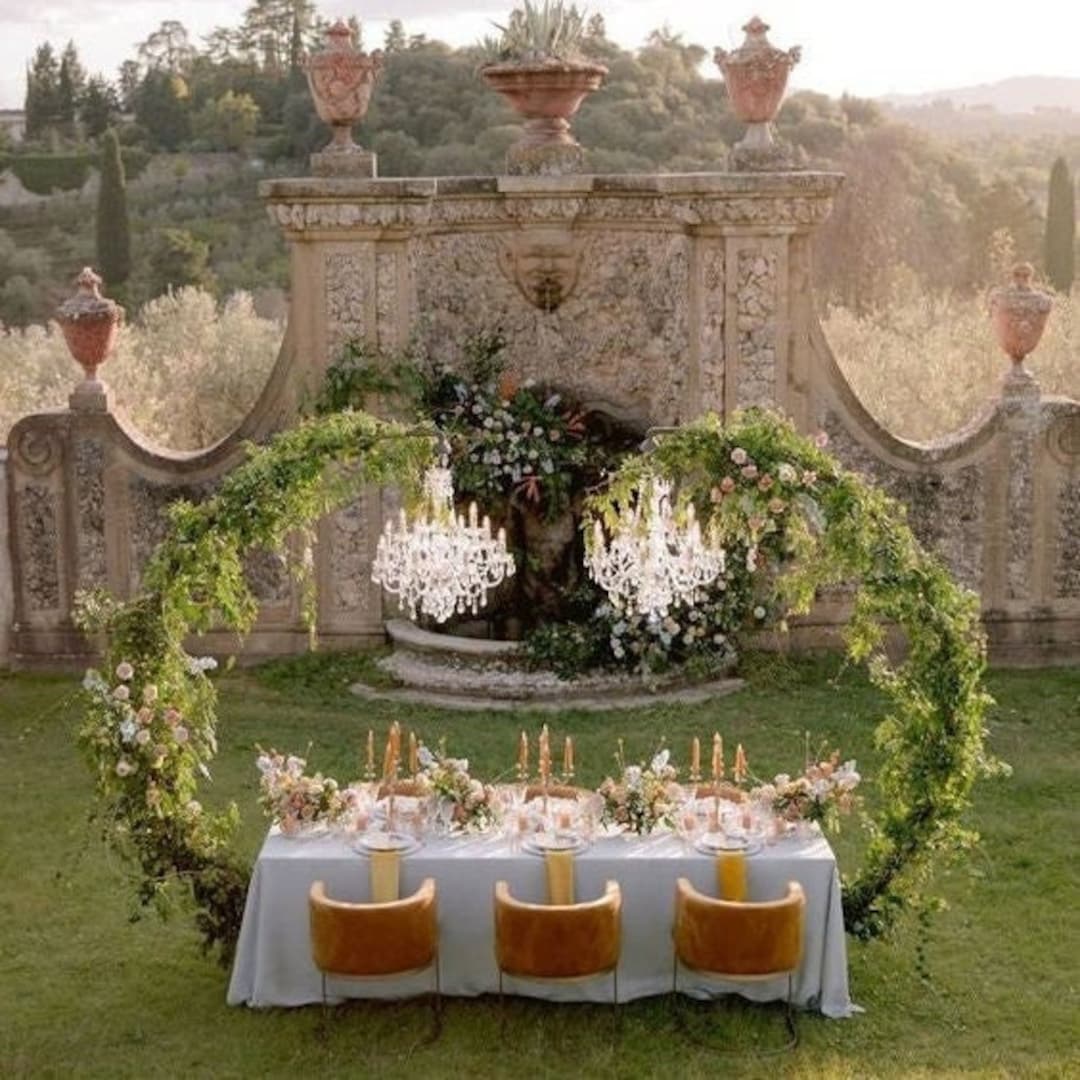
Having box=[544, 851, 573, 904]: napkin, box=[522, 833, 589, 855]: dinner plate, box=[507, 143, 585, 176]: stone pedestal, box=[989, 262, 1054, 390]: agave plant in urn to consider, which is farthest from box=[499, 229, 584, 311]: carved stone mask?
box=[544, 851, 573, 904]: napkin

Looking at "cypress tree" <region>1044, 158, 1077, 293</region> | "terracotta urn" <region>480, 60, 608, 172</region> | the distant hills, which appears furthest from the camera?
the distant hills

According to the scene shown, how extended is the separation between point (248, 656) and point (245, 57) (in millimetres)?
31201

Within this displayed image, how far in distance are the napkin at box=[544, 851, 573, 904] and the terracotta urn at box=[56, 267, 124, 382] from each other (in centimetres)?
711

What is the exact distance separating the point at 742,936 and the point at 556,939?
0.80m

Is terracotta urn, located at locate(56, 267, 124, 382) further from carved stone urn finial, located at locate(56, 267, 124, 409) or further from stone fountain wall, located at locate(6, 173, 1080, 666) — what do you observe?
stone fountain wall, located at locate(6, 173, 1080, 666)

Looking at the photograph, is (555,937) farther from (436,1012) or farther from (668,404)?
(668,404)

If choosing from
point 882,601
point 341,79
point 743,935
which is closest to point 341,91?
point 341,79

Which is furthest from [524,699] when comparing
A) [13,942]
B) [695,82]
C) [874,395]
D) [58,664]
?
[695,82]

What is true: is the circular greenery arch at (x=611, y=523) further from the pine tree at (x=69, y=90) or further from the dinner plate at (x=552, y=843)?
the pine tree at (x=69, y=90)

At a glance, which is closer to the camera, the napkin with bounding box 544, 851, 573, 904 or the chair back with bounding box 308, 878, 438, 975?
the chair back with bounding box 308, 878, 438, 975

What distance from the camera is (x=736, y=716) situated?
12.7 meters

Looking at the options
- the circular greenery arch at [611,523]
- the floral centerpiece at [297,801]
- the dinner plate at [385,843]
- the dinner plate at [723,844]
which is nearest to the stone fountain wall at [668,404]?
the circular greenery arch at [611,523]

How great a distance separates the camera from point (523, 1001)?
27.3 ft

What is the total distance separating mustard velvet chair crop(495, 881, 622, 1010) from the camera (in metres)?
7.74
